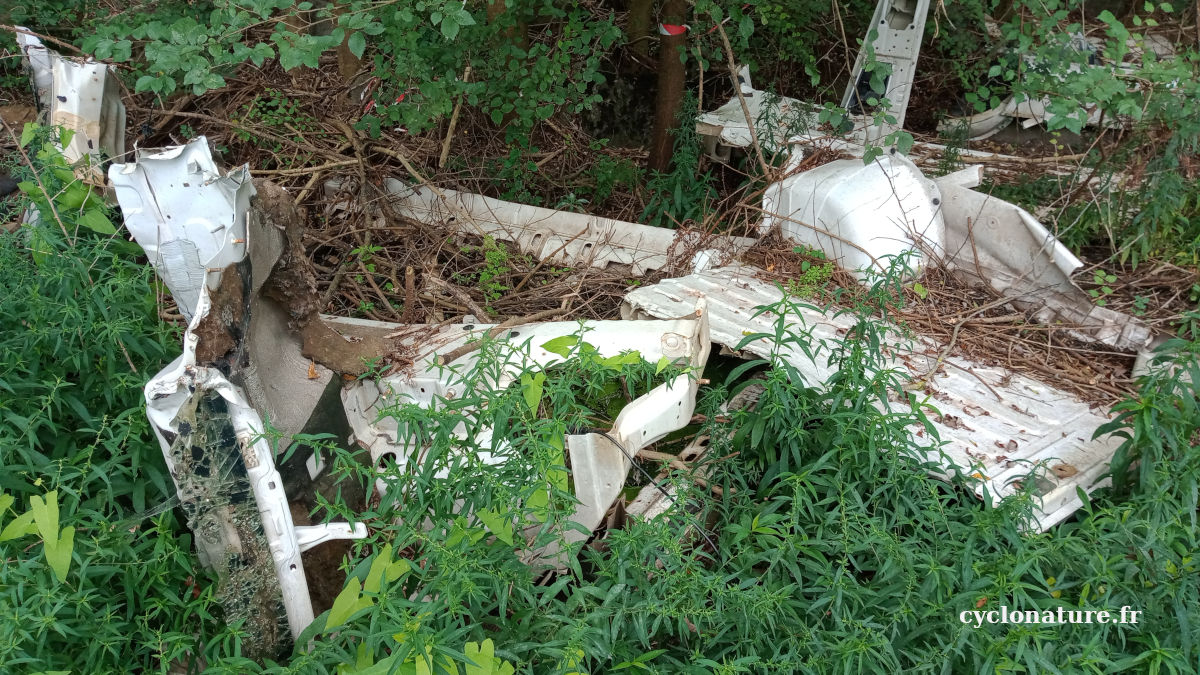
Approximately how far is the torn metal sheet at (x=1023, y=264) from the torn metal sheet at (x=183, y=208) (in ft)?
11.2

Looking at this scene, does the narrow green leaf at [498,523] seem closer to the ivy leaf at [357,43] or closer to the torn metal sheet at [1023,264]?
the ivy leaf at [357,43]

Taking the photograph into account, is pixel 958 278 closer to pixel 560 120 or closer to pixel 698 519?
pixel 698 519

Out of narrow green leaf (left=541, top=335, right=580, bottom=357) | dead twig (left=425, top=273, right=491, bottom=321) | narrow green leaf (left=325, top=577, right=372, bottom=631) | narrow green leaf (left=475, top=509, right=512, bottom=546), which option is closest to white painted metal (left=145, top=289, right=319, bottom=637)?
narrow green leaf (left=325, top=577, right=372, bottom=631)

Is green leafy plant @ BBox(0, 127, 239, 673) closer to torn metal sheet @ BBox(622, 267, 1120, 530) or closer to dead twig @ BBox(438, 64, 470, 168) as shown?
torn metal sheet @ BBox(622, 267, 1120, 530)

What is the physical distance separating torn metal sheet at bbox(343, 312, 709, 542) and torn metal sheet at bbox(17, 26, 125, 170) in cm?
186

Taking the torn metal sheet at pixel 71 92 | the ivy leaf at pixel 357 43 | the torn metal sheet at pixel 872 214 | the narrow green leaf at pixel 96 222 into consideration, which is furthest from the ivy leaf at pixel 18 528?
the torn metal sheet at pixel 872 214

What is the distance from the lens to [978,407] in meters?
3.21

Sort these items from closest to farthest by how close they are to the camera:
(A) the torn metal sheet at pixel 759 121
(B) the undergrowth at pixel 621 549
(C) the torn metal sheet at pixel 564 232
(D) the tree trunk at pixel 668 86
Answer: (B) the undergrowth at pixel 621 549
(C) the torn metal sheet at pixel 564 232
(A) the torn metal sheet at pixel 759 121
(D) the tree trunk at pixel 668 86

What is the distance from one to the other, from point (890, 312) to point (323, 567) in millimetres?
2724

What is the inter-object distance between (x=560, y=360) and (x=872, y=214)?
2098 millimetres

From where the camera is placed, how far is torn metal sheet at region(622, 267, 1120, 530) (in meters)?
2.80

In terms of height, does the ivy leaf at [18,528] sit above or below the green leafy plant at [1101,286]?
above

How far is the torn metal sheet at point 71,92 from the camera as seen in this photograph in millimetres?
4129

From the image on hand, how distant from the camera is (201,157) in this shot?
2.57 meters
